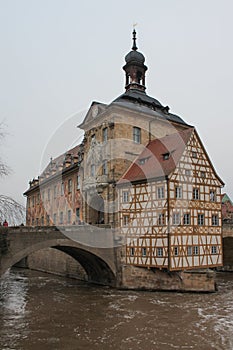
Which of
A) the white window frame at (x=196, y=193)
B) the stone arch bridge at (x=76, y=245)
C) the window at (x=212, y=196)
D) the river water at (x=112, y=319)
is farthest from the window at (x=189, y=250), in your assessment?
the stone arch bridge at (x=76, y=245)

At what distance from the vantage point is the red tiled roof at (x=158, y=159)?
19562mm

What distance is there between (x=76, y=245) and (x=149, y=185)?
505 cm

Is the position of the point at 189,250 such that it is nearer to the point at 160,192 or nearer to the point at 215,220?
the point at 215,220

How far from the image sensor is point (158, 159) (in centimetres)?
2081

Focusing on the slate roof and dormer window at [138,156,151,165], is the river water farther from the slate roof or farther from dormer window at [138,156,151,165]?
the slate roof

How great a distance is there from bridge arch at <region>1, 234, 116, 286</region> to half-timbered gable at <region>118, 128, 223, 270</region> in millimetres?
1377

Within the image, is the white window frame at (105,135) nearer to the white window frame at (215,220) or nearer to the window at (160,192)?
the window at (160,192)

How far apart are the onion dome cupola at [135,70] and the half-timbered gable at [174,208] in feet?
25.5

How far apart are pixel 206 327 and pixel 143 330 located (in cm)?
221

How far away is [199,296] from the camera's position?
17672 millimetres

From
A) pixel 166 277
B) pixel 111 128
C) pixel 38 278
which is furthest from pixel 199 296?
pixel 38 278

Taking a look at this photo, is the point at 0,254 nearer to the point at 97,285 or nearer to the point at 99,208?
the point at 97,285

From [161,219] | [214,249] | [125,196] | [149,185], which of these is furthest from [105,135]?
[214,249]

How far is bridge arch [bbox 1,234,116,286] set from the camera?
1705 cm
